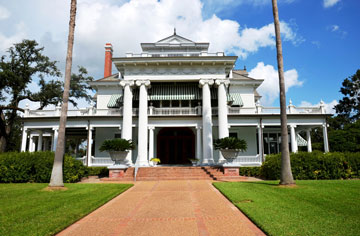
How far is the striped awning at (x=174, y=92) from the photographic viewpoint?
2331 centimetres

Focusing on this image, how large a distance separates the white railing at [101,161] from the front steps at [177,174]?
4.50 meters

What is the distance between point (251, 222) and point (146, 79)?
18.2m

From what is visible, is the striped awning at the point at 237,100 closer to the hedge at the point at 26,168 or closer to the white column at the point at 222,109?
the white column at the point at 222,109

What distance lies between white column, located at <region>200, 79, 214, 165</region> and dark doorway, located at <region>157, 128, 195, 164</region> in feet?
11.7

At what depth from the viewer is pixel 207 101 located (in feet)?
71.1

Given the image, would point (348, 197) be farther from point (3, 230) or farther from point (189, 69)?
point (189, 69)

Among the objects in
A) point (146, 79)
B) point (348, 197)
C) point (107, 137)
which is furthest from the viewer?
point (107, 137)

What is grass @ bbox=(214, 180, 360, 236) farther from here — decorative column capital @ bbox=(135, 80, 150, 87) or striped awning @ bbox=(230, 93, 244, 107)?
striped awning @ bbox=(230, 93, 244, 107)

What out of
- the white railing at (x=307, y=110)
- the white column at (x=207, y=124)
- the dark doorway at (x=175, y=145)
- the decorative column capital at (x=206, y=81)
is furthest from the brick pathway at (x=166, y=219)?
the white railing at (x=307, y=110)

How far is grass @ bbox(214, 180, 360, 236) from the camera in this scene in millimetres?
4965

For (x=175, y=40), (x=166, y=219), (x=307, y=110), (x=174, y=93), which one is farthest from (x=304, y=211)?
(x=175, y=40)

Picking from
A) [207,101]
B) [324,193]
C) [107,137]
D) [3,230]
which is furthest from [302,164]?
[107,137]

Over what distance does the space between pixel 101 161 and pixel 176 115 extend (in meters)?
8.39

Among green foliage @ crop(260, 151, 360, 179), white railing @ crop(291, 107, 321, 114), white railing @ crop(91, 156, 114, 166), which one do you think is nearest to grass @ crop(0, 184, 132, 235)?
green foliage @ crop(260, 151, 360, 179)
